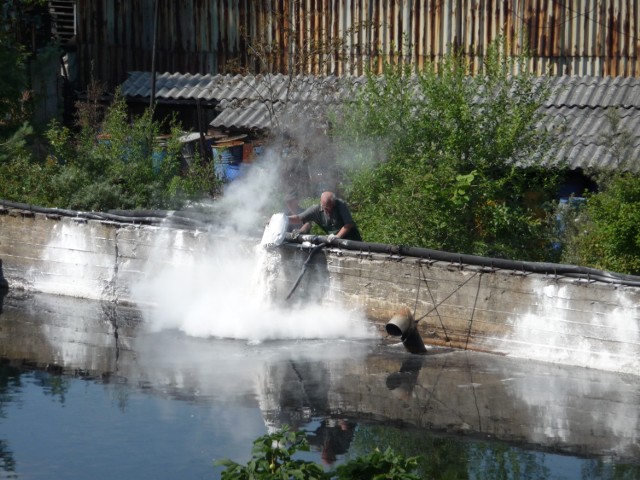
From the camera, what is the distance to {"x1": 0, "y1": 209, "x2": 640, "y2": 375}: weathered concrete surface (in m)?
12.7

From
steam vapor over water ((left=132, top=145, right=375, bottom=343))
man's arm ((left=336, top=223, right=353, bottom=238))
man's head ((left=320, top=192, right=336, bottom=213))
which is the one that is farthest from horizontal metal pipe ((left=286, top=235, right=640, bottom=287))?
steam vapor over water ((left=132, top=145, right=375, bottom=343))

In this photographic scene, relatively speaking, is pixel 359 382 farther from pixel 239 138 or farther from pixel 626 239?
pixel 239 138

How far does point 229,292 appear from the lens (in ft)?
50.8

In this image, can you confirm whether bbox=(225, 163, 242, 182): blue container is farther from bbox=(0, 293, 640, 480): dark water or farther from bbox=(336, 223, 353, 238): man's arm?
bbox=(0, 293, 640, 480): dark water

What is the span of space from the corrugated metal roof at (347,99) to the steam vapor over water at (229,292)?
12.1 feet

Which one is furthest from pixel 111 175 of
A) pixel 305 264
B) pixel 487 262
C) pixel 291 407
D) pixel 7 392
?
pixel 291 407

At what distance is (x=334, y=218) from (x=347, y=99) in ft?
10.8

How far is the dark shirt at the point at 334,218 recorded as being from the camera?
49.5 feet

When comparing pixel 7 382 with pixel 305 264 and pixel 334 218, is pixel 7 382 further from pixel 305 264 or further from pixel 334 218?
pixel 334 218

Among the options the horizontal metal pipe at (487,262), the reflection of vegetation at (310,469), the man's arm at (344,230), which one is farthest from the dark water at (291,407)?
the reflection of vegetation at (310,469)

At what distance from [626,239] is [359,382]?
175 inches

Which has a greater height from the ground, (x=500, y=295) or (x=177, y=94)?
(x=177, y=94)

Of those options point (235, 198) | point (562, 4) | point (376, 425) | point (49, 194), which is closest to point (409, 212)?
point (235, 198)

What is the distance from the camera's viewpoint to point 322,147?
1845cm
